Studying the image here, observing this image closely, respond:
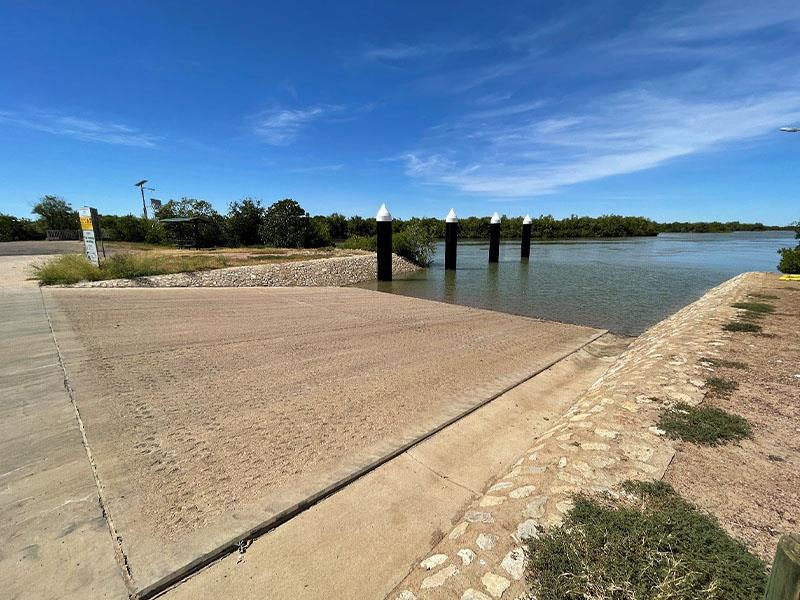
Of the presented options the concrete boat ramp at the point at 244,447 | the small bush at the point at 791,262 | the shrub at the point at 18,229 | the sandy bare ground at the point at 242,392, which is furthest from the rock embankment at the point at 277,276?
the shrub at the point at 18,229

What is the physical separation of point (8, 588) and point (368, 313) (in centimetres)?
884

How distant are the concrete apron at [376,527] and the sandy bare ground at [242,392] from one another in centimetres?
23

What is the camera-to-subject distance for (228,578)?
7.95 feet

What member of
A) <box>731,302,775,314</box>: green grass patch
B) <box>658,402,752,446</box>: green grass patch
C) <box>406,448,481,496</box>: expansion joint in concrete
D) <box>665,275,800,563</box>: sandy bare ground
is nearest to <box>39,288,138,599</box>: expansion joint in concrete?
<box>406,448,481,496</box>: expansion joint in concrete

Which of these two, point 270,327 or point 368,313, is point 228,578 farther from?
point 368,313

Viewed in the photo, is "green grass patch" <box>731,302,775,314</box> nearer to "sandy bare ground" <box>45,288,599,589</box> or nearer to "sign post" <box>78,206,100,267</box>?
"sandy bare ground" <box>45,288,599,589</box>

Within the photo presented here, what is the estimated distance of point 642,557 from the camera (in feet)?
6.97

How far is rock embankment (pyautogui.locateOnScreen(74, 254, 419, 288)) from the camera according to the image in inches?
534

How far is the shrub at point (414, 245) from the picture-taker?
30.1 m

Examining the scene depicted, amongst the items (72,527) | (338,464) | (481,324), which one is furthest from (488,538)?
(481,324)

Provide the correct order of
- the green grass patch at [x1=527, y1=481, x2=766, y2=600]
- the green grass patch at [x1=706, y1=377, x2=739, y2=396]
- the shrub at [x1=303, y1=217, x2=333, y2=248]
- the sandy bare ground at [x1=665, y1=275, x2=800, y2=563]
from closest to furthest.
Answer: the green grass patch at [x1=527, y1=481, x2=766, y2=600]
the sandy bare ground at [x1=665, y1=275, x2=800, y2=563]
the green grass patch at [x1=706, y1=377, x2=739, y2=396]
the shrub at [x1=303, y1=217, x2=333, y2=248]

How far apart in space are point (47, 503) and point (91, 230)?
14.8 m

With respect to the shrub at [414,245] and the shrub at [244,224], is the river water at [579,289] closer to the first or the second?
the shrub at [414,245]

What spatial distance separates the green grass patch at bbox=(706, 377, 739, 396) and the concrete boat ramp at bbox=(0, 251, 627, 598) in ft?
5.82
